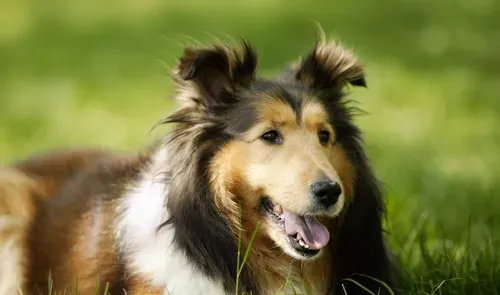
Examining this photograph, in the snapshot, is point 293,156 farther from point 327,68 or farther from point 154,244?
point 154,244

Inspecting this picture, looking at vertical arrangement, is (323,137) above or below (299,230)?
above

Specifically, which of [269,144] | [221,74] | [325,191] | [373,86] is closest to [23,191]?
[221,74]

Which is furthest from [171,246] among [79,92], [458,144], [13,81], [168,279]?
[13,81]

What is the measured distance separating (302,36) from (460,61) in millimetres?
2369

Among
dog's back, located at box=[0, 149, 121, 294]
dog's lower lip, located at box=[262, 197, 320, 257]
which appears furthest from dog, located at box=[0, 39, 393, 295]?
dog's back, located at box=[0, 149, 121, 294]

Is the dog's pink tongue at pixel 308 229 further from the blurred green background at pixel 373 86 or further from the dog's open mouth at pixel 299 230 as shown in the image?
the blurred green background at pixel 373 86

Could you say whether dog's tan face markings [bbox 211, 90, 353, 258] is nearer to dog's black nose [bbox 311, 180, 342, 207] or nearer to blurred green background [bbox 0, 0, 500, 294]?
dog's black nose [bbox 311, 180, 342, 207]

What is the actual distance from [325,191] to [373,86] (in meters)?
7.35

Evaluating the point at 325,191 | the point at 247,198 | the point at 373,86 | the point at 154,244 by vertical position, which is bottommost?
the point at 373,86

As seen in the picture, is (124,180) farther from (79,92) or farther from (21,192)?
(79,92)

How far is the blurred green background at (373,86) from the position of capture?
6.09 metres

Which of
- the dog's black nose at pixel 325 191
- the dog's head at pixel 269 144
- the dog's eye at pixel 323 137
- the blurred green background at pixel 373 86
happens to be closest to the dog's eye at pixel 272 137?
the dog's head at pixel 269 144

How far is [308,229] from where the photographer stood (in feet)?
14.3

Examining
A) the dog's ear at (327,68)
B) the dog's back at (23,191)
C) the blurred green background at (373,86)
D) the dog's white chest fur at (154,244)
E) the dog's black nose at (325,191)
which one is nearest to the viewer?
the dog's black nose at (325,191)
